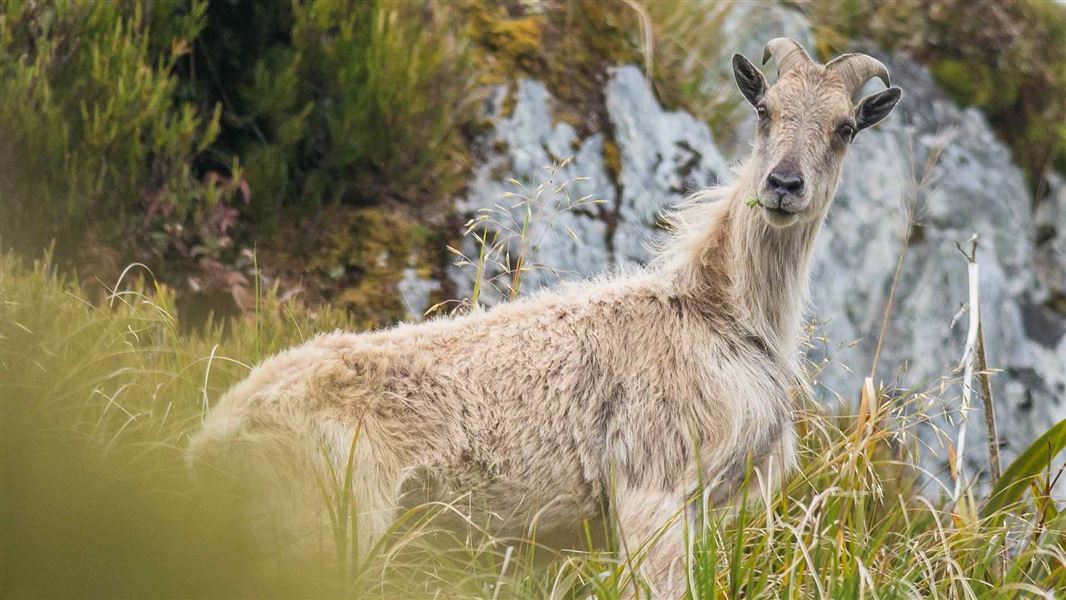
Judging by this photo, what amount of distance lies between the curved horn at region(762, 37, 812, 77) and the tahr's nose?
80 cm

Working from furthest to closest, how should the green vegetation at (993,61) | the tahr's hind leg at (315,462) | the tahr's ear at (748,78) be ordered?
the green vegetation at (993,61) < the tahr's ear at (748,78) < the tahr's hind leg at (315,462)

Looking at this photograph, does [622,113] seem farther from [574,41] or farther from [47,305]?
[47,305]

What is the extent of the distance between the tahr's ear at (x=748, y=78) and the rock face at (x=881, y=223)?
258 cm

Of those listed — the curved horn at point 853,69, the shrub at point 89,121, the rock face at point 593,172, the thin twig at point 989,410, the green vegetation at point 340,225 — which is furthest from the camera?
the rock face at point 593,172

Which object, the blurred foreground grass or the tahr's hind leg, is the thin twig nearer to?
the blurred foreground grass

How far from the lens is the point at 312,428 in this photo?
157 inches

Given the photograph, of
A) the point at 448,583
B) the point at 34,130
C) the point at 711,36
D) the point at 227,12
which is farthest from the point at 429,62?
the point at 448,583

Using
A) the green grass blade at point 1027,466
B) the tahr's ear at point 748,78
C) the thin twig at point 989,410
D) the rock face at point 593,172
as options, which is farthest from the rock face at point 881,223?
the green grass blade at point 1027,466

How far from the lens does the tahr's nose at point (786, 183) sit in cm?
470

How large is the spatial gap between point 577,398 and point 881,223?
24.0 feet

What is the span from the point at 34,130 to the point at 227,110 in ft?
4.66

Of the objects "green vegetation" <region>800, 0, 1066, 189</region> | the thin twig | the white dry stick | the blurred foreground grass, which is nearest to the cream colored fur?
the blurred foreground grass

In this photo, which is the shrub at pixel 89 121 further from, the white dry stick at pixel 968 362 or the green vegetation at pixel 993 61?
the green vegetation at pixel 993 61

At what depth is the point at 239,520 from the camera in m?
1.23
